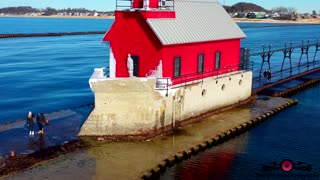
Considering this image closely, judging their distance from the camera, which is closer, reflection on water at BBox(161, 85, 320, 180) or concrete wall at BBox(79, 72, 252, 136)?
reflection on water at BBox(161, 85, 320, 180)

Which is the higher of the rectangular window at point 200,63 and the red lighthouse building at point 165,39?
the red lighthouse building at point 165,39

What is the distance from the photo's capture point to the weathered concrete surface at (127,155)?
63.5ft

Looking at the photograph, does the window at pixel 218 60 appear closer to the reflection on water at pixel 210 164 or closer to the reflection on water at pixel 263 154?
the reflection on water at pixel 263 154

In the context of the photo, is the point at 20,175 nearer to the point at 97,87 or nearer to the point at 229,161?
the point at 97,87

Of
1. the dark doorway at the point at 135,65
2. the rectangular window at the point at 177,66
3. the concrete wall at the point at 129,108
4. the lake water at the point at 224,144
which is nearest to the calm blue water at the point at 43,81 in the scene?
the lake water at the point at 224,144

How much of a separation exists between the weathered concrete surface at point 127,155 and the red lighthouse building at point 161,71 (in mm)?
1075

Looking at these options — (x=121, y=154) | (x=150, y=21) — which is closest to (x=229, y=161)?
(x=121, y=154)

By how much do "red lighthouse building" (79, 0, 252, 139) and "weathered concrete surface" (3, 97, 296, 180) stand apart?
1.07 metres

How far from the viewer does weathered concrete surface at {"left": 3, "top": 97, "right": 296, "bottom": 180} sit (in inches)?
762

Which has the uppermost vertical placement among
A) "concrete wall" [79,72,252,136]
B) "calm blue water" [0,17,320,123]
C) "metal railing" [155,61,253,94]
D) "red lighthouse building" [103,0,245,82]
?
"red lighthouse building" [103,0,245,82]

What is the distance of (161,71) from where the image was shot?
1046 inches

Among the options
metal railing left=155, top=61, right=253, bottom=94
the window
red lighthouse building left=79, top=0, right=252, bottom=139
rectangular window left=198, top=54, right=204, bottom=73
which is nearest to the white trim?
red lighthouse building left=79, top=0, right=252, bottom=139

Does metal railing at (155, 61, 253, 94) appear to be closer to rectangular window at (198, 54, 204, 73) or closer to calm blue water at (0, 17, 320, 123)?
rectangular window at (198, 54, 204, 73)

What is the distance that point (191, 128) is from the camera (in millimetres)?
27312
